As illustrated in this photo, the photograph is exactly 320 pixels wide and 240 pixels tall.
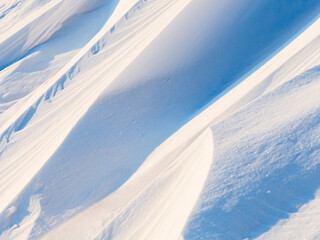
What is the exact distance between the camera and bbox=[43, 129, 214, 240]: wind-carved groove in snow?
1.85 metres

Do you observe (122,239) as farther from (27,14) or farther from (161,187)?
(27,14)

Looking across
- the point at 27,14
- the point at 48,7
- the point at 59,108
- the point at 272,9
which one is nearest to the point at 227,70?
the point at 272,9

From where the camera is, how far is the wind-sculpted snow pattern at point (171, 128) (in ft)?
5.74

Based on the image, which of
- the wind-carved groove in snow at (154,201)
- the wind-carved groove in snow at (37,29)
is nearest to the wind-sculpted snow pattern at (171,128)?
the wind-carved groove in snow at (154,201)

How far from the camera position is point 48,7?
15.0 feet

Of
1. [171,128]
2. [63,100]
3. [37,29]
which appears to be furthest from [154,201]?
[37,29]

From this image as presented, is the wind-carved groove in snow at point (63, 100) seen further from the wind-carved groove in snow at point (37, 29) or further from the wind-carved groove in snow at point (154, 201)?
the wind-carved groove in snow at point (37, 29)

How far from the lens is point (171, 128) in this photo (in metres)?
2.69

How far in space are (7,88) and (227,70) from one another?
7.45ft

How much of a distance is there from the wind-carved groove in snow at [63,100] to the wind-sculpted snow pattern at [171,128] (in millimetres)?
13

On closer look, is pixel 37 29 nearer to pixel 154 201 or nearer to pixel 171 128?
pixel 171 128

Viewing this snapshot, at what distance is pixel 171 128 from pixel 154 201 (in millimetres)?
733

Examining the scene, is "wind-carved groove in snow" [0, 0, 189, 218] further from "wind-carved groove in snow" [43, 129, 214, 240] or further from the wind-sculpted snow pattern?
"wind-carved groove in snow" [43, 129, 214, 240]

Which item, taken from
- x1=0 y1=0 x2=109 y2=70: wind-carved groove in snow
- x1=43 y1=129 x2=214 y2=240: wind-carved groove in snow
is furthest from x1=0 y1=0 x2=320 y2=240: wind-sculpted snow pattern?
x1=0 y1=0 x2=109 y2=70: wind-carved groove in snow
